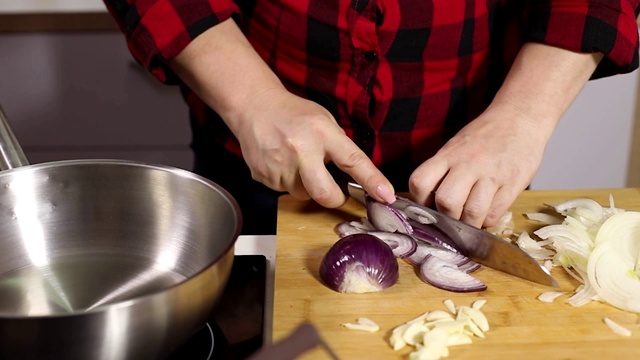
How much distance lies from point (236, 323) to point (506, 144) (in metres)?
0.45

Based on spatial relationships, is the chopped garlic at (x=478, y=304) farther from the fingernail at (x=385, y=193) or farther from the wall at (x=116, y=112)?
the wall at (x=116, y=112)

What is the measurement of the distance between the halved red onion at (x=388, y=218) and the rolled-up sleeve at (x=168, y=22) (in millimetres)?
332

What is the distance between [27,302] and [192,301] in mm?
235

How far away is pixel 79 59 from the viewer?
1950mm

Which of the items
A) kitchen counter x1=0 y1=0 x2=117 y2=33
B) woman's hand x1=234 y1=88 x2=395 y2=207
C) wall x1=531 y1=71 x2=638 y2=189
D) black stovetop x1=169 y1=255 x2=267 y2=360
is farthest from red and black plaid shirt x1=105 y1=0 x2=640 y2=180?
wall x1=531 y1=71 x2=638 y2=189

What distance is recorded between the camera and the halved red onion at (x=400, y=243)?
1.03 m

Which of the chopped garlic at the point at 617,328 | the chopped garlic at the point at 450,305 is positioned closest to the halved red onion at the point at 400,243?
the chopped garlic at the point at 450,305

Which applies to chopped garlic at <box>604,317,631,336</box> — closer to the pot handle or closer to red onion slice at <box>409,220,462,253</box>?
red onion slice at <box>409,220,462,253</box>

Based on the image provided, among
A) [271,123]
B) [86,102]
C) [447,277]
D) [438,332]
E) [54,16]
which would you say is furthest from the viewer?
[86,102]

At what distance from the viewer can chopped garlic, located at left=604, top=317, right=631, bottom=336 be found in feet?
2.86

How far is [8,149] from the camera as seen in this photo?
0.92m

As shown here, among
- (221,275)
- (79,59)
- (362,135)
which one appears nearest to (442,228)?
(362,135)

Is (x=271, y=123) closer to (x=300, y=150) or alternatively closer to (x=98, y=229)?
(x=300, y=150)

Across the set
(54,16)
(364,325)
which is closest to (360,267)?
(364,325)
